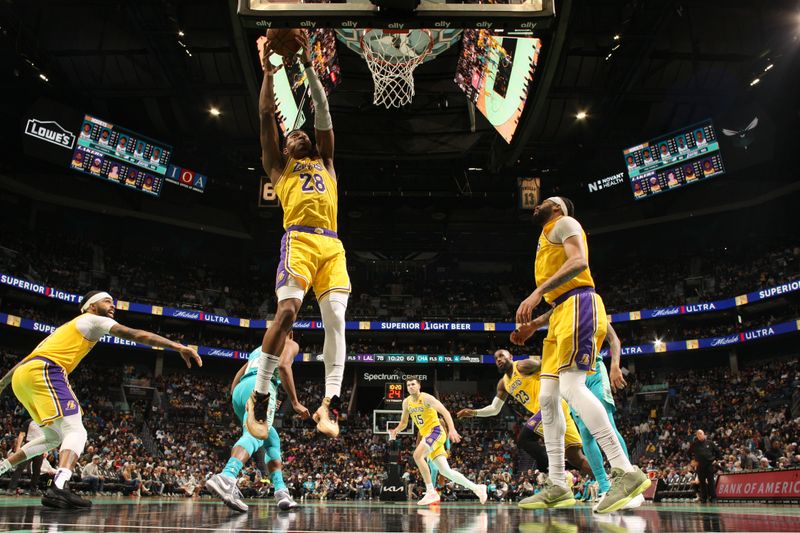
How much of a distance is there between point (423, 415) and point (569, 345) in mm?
6441

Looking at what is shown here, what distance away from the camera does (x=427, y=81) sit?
1911 cm

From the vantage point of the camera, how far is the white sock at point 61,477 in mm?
5477

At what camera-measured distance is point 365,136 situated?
19.4 metres

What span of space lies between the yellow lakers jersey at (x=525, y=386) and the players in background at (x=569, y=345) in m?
2.67

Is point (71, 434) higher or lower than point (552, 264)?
→ lower

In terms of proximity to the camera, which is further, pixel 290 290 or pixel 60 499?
pixel 60 499

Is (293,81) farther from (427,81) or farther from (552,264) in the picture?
(552,264)

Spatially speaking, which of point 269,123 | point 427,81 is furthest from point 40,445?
point 427,81

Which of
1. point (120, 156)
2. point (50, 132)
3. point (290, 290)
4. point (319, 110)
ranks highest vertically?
point (50, 132)

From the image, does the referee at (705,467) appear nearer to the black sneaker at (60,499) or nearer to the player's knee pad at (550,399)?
the player's knee pad at (550,399)

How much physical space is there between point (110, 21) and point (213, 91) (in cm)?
407

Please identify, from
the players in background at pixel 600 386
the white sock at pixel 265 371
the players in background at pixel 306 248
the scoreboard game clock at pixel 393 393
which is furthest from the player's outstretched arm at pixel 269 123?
the scoreboard game clock at pixel 393 393

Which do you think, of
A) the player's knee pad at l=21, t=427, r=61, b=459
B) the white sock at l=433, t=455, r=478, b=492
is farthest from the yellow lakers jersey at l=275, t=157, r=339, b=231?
the white sock at l=433, t=455, r=478, b=492

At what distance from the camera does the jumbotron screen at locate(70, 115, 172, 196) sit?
81.1 feet
